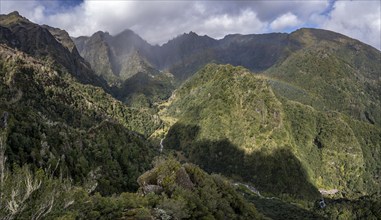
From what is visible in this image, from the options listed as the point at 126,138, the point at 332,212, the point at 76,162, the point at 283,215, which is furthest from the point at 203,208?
the point at 332,212

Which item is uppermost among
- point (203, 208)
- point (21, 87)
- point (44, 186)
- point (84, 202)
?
point (21, 87)

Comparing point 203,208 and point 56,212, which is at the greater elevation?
point 56,212

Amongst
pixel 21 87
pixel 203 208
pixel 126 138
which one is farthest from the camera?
pixel 21 87

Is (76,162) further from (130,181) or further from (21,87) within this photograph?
(21,87)

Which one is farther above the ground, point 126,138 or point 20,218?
point 126,138

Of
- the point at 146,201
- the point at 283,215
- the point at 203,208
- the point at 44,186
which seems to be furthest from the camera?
the point at 283,215

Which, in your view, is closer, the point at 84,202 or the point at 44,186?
the point at 44,186

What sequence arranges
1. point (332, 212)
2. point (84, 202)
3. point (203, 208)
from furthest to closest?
point (332, 212) < point (203, 208) < point (84, 202)

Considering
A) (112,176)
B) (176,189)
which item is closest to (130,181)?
(112,176)

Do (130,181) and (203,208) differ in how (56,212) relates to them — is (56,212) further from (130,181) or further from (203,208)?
(130,181)
